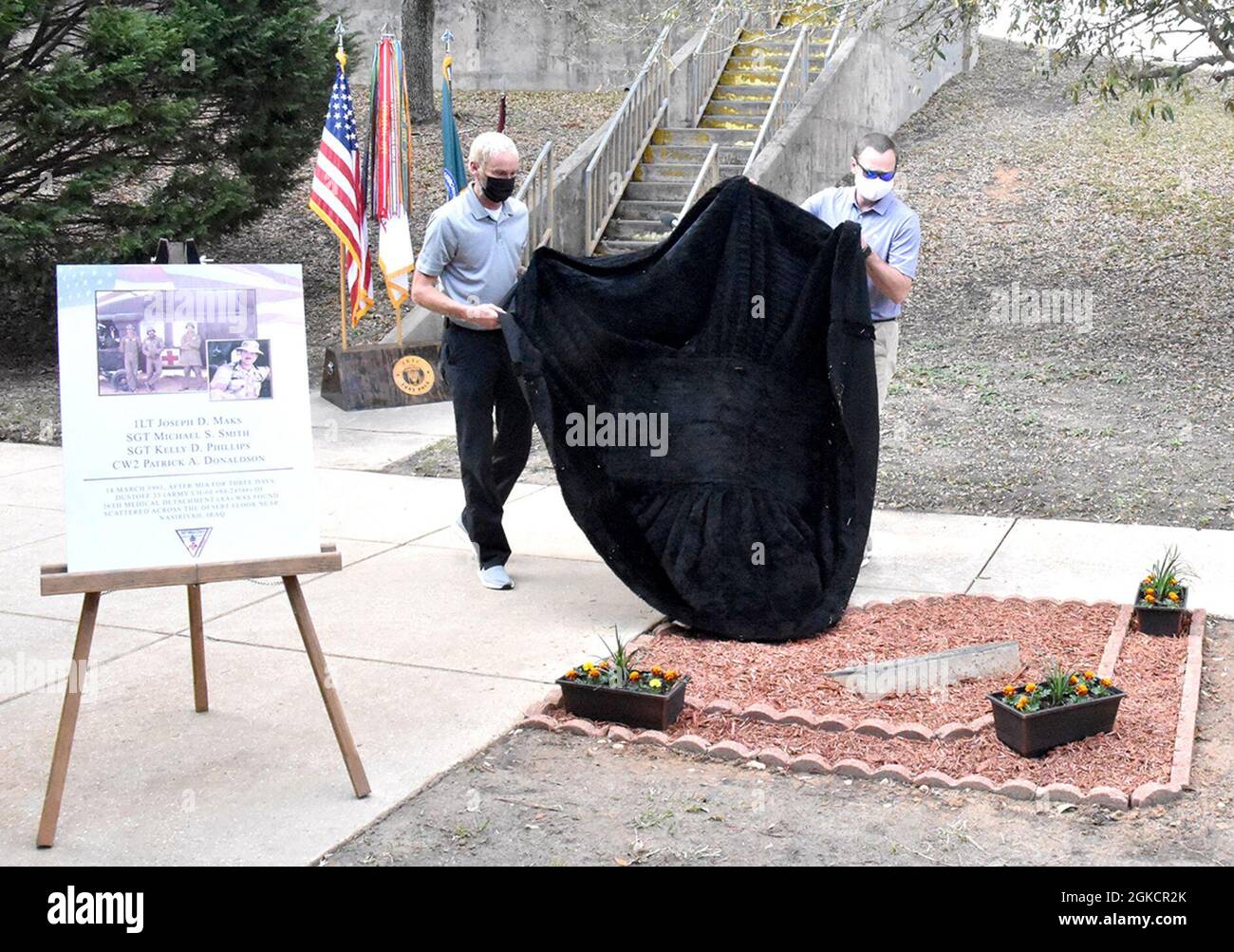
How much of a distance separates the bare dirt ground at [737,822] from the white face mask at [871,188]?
278 cm

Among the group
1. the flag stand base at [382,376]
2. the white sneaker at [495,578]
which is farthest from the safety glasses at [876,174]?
the flag stand base at [382,376]

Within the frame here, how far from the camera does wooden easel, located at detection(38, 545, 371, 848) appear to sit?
3887 mm

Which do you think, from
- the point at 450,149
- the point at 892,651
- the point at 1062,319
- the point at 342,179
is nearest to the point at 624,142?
the point at 450,149

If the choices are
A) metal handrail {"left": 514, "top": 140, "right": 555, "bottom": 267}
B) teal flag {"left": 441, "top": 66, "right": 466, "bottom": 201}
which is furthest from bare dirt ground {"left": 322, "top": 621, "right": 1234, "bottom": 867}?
metal handrail {"left": 514, "top": 140, "right": 555, "bottom": 267}

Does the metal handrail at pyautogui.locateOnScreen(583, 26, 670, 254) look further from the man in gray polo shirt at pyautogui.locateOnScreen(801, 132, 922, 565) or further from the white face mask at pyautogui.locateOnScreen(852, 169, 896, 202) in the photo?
the white face mask at pyautogui.locateOnScreen(852, 169, 896, 202)

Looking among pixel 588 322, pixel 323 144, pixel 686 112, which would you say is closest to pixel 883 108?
pixel 686 112

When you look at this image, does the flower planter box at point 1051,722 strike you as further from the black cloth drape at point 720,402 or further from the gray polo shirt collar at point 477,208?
the gray polo shirt collar at point 477,208

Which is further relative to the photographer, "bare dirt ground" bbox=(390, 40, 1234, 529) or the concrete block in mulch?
"bare dirt ground" bbox=(390, 40, 1234, 529)

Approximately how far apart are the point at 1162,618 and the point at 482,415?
3135mm

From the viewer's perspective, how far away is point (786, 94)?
18.2m

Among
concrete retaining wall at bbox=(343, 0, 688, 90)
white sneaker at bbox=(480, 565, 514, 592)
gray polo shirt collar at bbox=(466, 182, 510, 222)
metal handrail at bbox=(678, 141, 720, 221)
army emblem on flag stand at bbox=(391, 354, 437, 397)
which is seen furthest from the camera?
concrete retaining wall at bbox=(343, 0, 688, 90)

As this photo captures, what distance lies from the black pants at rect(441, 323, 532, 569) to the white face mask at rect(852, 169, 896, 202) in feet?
5.84

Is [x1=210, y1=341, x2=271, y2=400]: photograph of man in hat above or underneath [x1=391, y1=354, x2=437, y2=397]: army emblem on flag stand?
above

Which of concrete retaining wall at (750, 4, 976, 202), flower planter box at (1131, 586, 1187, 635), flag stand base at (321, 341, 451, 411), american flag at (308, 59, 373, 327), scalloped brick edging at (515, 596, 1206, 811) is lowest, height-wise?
scalloped brick edging at (515, 596, 1206, 811)
